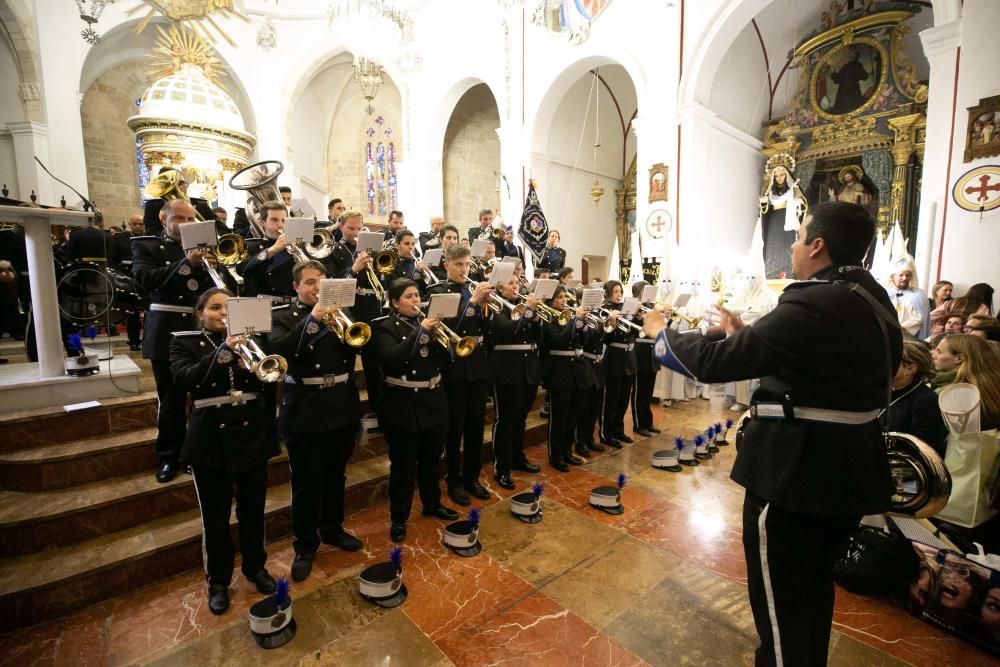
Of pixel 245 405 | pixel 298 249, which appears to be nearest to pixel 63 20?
pixel 298 249

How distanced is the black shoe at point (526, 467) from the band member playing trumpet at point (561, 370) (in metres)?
0.26

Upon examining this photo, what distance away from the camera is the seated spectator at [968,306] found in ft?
19.1

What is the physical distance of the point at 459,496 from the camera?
4520 millimetres

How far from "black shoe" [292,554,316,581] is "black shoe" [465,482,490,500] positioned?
1637 mm

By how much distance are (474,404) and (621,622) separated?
2179 millimetres

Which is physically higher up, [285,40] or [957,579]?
[285,40]

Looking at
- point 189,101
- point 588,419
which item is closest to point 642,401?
point 588,419

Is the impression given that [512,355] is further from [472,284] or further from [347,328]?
[347,328]

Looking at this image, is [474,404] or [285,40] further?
[285,40]

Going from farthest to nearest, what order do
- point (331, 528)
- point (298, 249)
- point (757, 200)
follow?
point (757, 200) < point (298, 249) < point (331, 528)

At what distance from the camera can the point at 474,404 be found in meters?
4.53

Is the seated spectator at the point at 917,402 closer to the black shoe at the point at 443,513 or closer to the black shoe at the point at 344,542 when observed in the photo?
the black shoe at the point at 443,513

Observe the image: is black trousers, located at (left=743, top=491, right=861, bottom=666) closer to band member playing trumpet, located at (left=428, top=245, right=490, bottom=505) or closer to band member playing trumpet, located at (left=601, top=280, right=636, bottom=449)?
band member playing trumpet, located at (left=428, top=245, right=490, bottom=505)

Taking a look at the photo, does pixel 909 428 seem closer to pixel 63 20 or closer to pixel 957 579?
pixel 957 579
